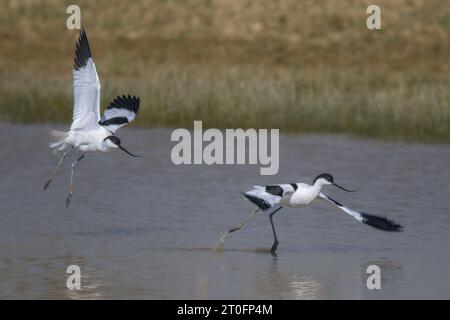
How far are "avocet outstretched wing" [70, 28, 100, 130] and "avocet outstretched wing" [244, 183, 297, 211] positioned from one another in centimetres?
215

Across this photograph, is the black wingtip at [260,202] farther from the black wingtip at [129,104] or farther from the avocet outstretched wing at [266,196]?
the black wingtip at [129,104]

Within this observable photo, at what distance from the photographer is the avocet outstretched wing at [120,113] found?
14039 mm

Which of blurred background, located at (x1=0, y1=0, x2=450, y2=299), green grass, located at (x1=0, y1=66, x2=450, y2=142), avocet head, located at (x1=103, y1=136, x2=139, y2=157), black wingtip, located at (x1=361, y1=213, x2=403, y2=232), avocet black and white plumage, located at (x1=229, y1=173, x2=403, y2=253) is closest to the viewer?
blurred background, located at (x1=0, y1=0, x2=450, y2=299)

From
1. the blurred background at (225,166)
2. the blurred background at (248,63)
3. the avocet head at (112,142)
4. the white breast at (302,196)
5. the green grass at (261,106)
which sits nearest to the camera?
the blurred background at (225,166)

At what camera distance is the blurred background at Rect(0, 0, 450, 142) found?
20.7m

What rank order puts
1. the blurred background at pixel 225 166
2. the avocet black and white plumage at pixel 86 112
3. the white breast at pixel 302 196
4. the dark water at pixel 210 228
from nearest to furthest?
1. the dark water at pixel 210 228
2. the blurred background at pixel 225 166
3. the white breast at pixel 302 196
4. the avocet black and white plumage at pixel 86 112

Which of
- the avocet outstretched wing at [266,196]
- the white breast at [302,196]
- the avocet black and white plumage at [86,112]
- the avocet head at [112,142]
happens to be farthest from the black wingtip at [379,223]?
the avocet black and white plumage at [86,112]

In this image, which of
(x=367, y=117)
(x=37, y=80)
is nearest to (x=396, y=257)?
(x=367, y=117)

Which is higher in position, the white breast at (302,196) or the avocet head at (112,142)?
the avocet head at (112,142)

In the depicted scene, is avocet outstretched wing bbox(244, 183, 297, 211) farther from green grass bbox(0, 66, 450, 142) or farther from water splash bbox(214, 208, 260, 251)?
green grass bbox(0, 66, 450, 142)

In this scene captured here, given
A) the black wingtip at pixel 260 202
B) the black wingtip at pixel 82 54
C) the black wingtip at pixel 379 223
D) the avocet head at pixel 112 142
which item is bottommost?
the black wingtip at pixel 379 223

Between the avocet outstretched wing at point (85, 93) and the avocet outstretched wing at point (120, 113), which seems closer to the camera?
the avocet outstretched wing at point (85, 93)

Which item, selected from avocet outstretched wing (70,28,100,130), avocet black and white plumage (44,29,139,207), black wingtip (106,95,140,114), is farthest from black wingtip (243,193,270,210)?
avocet outstretched wing (70,28,100,130)

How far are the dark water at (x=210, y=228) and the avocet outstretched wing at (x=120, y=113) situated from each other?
1047mm
